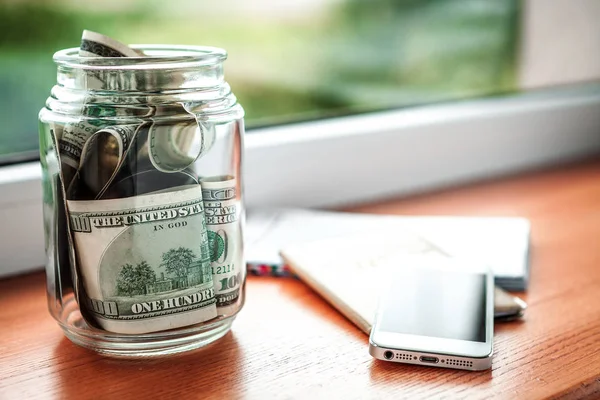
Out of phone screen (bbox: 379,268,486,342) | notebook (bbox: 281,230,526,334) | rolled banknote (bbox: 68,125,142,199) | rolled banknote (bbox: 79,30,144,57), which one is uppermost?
rolled banknote (bbox: 79,30,144,57)

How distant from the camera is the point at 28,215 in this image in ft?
2.66

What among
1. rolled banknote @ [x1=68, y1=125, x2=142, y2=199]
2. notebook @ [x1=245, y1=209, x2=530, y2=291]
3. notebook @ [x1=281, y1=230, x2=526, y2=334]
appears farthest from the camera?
notebook @ [x1=245, y1=209, x2=530, y2=291]

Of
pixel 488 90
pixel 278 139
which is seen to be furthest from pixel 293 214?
pixel 488 90

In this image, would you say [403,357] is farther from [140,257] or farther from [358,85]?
[358,85]

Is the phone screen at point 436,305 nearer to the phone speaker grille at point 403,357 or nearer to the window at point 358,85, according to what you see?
the phone speaker grille at point 403,357

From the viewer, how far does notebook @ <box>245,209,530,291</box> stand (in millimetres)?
790

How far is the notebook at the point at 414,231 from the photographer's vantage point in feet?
2.59

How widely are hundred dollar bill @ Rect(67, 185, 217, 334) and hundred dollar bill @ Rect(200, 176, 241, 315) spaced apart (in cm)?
2

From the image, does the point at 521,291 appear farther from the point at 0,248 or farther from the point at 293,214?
the point at 0,248

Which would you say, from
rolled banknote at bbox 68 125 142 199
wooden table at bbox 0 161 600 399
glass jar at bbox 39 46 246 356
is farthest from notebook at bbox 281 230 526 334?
rolled banknote at bbox 68 125 142 199

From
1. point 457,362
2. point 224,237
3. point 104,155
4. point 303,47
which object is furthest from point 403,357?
point 303,47

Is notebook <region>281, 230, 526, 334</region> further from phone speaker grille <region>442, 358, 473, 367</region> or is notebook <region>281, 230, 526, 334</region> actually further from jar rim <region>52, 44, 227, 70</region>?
jar rim <region>52, 44, 227, 70</region>

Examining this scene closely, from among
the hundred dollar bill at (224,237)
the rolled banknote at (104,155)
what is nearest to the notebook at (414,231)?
the hundred dollar bill at (224,237)

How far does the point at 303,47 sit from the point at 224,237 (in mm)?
601
